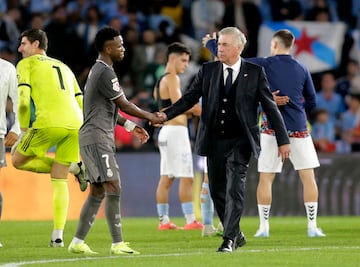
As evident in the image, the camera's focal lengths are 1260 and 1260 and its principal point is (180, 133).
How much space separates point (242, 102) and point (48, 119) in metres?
2.47

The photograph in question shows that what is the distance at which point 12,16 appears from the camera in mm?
23875

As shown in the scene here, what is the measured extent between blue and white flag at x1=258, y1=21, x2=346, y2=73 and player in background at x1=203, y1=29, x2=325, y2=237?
10.0 m

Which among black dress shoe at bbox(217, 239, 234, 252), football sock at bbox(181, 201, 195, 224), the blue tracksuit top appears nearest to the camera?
black dress shoe at bbox(217, 239, 234, 252)

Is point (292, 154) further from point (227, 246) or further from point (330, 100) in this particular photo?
point (330, 100)

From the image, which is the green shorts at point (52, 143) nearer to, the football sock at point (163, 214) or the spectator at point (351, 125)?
the football sock at point (163, 214)

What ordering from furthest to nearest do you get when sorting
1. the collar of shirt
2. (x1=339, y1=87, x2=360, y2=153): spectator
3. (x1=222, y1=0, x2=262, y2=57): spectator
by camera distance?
(x1=222, y1=0, x2=262, y2=57): spectator
(x1=339, y1=87, x2=360, y2=153): spectator
the collar of shirt

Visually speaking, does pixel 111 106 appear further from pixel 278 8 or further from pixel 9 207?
pixel 278 8

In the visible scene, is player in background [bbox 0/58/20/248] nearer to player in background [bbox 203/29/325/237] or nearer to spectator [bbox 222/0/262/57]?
player in background [bbox 203/29/325/237]

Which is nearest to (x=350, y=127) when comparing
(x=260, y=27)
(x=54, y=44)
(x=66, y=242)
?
(x=260, y=27)

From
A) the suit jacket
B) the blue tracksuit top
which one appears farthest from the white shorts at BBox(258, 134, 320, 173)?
the suit jacket

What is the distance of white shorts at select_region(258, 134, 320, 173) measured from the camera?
1465 cm

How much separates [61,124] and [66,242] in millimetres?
1477

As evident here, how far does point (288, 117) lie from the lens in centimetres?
1452

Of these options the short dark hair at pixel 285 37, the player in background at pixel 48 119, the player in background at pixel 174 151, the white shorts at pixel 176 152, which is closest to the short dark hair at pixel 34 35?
the player in background at pixel 48 119
